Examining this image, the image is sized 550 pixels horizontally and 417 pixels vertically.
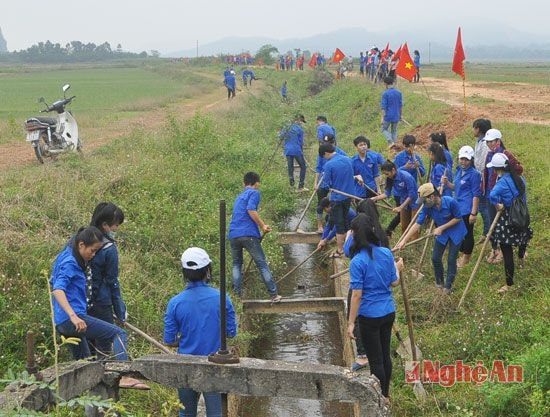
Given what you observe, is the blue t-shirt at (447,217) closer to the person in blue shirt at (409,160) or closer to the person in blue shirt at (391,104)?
the person in blue shirt at (409,160)

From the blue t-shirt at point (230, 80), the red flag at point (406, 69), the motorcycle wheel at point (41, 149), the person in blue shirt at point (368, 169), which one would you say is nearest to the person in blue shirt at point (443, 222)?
the person in blue shirt at point (368, 169)

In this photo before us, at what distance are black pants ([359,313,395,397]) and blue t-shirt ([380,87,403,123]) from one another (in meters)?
9.06

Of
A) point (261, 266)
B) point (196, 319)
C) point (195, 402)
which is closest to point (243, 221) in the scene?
point (261, 266)

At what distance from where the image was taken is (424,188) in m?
7.23

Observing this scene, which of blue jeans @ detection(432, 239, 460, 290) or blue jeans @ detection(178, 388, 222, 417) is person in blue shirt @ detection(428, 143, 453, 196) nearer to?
blue jeans @ detection(432, 239, 460, 290)

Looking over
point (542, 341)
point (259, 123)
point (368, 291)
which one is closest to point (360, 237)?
point (368, 291)

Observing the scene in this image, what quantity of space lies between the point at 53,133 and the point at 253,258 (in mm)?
7303

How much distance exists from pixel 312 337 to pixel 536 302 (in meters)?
2.91

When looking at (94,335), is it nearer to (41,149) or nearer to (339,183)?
(339,183)

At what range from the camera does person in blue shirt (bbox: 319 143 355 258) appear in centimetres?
892

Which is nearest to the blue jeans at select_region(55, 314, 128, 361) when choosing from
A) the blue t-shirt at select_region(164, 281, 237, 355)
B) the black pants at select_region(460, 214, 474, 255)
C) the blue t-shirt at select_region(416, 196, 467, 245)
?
the blue t-shirt at select_region(164, 281, 237, 355)

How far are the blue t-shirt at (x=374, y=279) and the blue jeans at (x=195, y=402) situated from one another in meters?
1.43

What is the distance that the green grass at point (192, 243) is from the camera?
573 centimetres

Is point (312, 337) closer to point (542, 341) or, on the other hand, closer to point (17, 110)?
point (542, 341)
